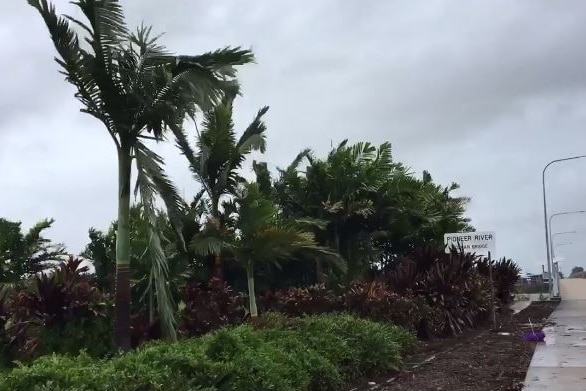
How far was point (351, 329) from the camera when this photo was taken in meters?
9.41

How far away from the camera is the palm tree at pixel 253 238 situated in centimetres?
1248

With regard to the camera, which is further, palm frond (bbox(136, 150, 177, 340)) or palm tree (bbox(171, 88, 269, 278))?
palm tree (bbox(171, 88, 269, 278))

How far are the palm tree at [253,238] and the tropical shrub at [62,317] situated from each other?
3567 mm

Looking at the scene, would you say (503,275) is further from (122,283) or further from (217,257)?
(122,283)

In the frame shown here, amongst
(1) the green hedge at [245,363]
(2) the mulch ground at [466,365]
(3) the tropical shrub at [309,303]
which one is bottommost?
(2) the mulch ground at [466,365]

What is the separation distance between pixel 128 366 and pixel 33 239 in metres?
10.3

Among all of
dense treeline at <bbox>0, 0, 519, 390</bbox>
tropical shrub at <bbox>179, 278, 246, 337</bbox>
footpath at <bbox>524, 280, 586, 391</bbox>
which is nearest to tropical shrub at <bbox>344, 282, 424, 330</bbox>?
dense treeline at <bbox>0, 0, 519, 390</bbox>

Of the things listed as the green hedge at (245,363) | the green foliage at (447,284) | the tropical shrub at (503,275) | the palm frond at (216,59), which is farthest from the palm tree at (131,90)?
the tropical shrub at (503,275)

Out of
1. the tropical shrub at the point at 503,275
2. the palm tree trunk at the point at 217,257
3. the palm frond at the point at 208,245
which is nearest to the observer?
the palm frond at the point at 208,245

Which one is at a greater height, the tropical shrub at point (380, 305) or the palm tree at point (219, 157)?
the palm tree at point (219, 157)

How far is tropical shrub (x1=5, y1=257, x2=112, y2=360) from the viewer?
9.25 metres

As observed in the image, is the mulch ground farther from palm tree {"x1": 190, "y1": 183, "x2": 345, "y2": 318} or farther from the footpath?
palm tree {"x1": 190, "y1": 183, "x2": 345, "y2": 318}

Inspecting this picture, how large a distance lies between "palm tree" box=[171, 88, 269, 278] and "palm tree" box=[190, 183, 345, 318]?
2.95ft

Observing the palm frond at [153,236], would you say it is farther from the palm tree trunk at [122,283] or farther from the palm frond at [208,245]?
the palm frond at [208,245]
